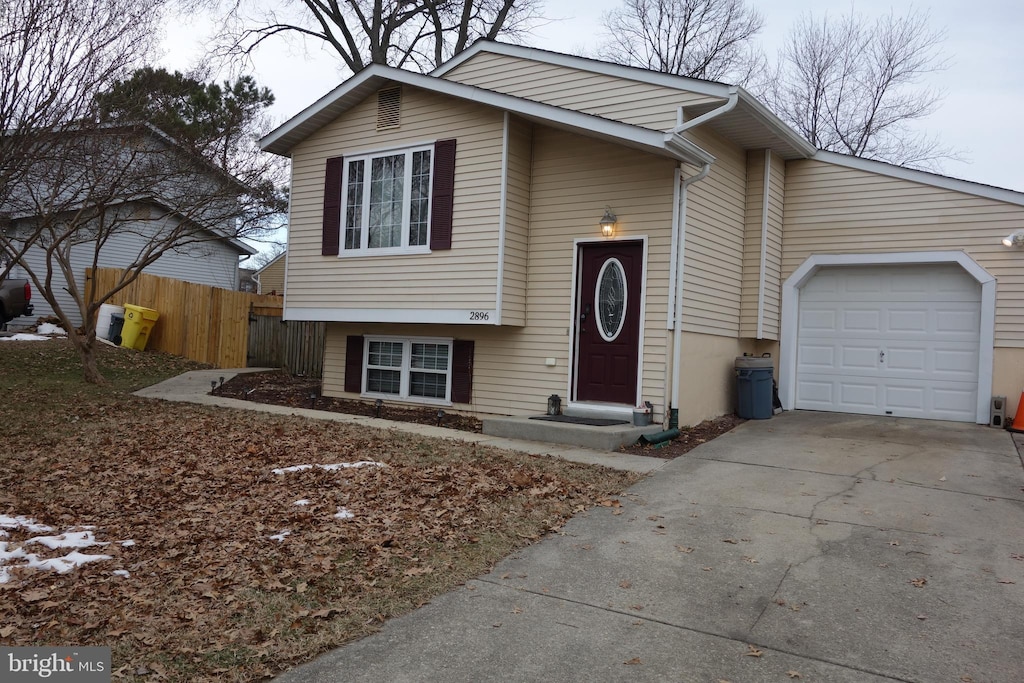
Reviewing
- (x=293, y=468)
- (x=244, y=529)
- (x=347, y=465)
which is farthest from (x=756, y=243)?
(x=244, y=529)

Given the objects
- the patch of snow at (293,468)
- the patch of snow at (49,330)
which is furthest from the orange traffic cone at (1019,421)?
the patch of snow at (49,330)

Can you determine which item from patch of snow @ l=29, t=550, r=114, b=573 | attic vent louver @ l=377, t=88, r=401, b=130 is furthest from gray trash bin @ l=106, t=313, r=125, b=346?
patch of snow @ l=29, t=550, r=114, b=573

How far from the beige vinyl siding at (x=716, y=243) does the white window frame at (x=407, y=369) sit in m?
3.65

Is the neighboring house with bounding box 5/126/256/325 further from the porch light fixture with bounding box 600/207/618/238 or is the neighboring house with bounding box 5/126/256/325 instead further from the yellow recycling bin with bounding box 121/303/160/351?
the porch light fixture with bounding box 600/207/618/238

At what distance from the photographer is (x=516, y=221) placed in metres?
10.8

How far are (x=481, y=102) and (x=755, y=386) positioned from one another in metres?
5.46

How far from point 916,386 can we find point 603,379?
4.57m

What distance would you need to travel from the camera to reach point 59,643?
12.5 ft

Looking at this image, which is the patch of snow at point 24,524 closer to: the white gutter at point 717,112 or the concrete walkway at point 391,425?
the concrete walkway at point 391,425

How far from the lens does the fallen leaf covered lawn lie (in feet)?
12.9

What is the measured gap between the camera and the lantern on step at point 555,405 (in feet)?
34.6

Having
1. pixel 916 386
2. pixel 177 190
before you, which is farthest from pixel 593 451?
pixel 177 190

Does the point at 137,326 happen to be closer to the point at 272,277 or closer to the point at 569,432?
the point at 569,432

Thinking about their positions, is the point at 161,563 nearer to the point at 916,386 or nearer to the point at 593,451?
the point at 593,451
